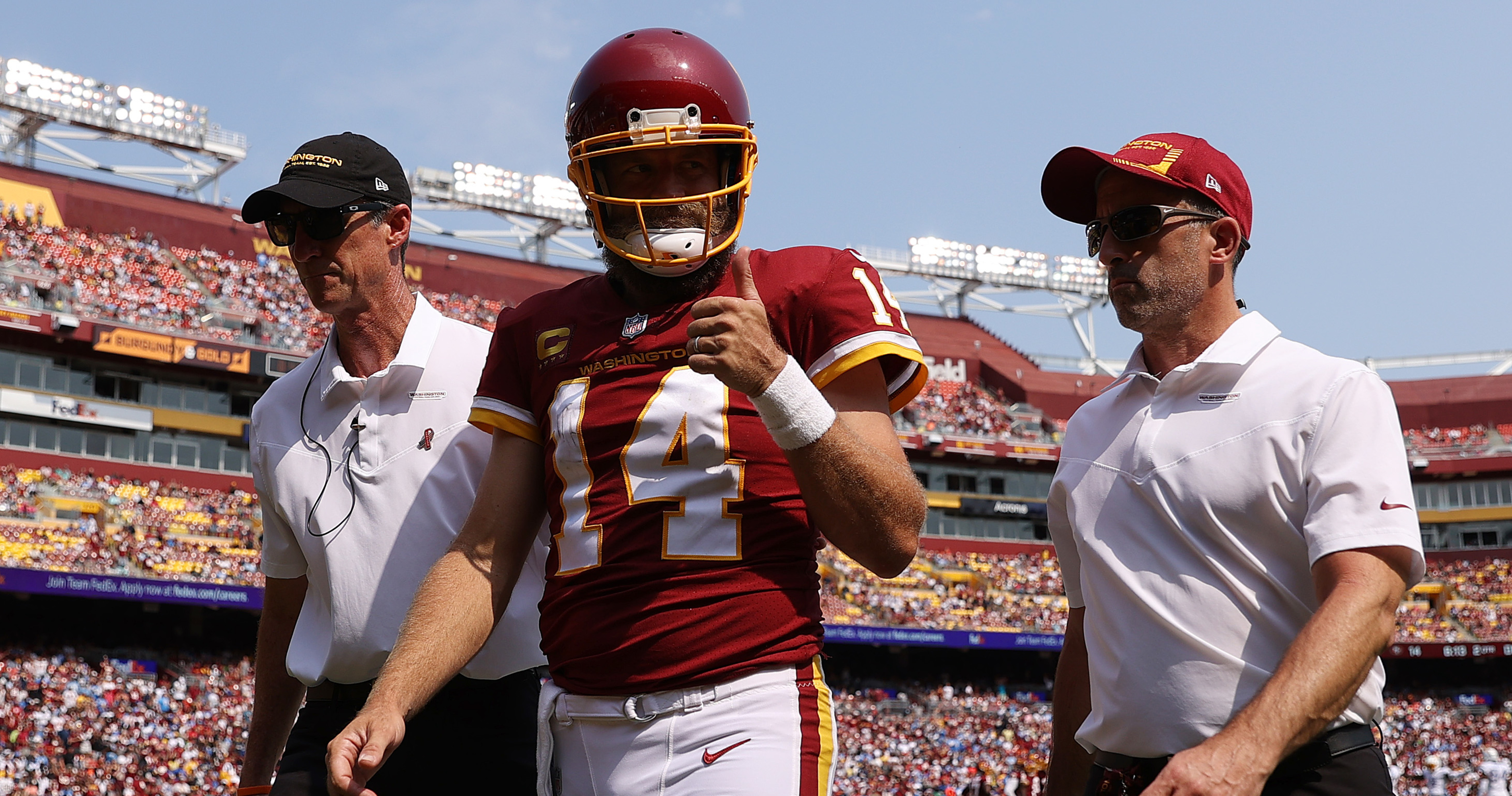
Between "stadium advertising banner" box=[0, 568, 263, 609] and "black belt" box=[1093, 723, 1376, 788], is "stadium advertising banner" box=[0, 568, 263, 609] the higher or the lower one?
the lower one

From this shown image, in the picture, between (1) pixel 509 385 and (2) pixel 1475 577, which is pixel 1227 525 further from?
(2) pixel 1475 577

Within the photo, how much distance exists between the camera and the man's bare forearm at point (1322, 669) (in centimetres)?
242

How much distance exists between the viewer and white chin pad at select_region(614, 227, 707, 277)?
2.68m

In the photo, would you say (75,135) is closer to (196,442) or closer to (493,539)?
(196,442)

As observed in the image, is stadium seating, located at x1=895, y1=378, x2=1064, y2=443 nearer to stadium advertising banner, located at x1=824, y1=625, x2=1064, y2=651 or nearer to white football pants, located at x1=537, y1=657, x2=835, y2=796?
stadium advertising banner, located at x1=824, y1=625, x2=1064, y2=651

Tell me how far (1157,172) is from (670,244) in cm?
126

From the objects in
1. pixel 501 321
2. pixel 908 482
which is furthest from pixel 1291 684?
pixel 501 321

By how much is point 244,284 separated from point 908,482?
38.8m

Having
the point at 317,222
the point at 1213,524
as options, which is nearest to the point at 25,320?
the point at 317,222

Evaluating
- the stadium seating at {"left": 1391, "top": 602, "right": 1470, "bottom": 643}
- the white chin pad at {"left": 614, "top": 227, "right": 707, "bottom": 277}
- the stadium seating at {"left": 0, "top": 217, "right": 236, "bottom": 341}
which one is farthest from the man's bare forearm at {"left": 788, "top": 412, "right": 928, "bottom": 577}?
the stadium seating at {"left": 1391, "top": 602, "right": 1470, "bottom": 643}

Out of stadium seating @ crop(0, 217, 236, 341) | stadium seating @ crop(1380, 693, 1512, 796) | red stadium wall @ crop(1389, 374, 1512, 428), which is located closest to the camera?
stadium seating @ crop(1380, 693, 1512, 796)

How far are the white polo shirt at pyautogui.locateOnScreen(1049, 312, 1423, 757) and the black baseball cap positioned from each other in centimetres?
234

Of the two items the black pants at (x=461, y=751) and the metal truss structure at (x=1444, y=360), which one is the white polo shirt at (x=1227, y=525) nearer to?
the black pants at (x=461, y=751)

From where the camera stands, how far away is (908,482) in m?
2.50
